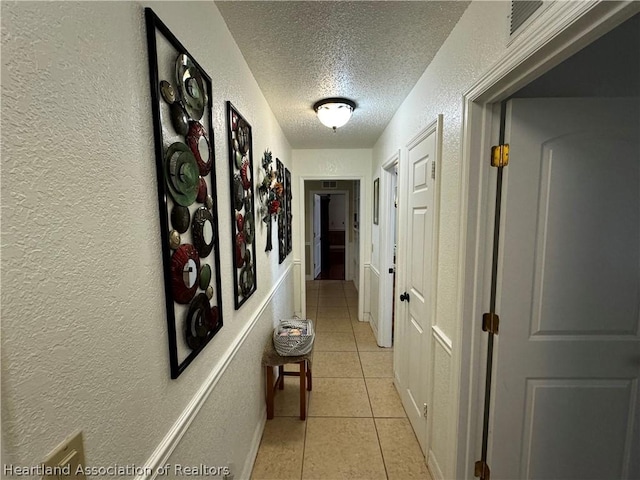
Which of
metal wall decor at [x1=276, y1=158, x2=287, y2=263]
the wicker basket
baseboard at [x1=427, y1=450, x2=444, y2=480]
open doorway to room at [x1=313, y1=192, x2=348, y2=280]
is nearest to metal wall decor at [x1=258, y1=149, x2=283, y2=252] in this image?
metal wall decor at [x1=276, y1=158, x2=287, y2=263]

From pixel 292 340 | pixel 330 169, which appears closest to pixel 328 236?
pixel 330 169

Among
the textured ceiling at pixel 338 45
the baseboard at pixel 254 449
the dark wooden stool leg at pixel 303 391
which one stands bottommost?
the baseboard at pixel 254 449

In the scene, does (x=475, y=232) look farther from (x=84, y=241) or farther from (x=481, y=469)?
(x=84, y=241)

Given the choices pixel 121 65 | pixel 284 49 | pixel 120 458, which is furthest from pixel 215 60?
pixel 120 458

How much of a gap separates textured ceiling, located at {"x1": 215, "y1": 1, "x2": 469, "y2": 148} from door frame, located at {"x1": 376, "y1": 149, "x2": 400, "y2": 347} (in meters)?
0.95

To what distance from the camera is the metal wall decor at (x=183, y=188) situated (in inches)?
30.9

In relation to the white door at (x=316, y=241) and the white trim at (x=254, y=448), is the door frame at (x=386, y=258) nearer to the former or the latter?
the white trim at (x=254, y=448)

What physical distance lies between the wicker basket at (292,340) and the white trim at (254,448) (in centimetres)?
48

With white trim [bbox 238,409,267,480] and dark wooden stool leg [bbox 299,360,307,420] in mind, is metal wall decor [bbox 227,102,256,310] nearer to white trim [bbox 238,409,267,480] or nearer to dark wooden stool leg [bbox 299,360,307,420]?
dark wooden stool leg [bbox 299,360,307,420]

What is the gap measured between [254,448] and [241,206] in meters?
1.50

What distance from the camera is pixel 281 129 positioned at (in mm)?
2803

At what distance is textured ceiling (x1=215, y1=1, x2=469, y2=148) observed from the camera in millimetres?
1186

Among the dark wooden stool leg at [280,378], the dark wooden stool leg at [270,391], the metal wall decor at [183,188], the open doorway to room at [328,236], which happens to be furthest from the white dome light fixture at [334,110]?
the open doorway to room at [328,236]

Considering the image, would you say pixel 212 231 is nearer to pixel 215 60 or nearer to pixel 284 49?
pixel 215 60
